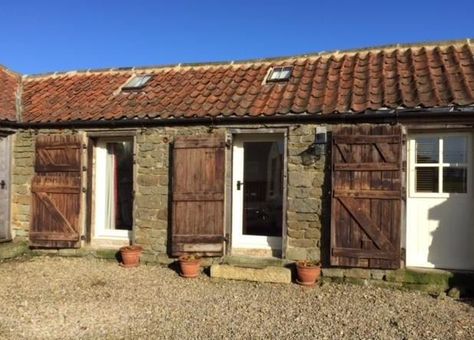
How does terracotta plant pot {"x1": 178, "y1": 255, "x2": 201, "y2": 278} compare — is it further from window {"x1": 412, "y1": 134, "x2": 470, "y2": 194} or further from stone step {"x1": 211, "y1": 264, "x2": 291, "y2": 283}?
window {"x1": 412, "y1": 134, "x2": 470, "y2": 194}

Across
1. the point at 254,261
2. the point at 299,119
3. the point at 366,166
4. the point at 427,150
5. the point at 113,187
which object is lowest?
the point at 254,261

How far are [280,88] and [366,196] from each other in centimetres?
246

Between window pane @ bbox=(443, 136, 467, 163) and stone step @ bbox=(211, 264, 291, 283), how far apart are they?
2.71 meters

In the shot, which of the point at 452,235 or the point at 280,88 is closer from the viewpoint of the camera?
the point at 452,235

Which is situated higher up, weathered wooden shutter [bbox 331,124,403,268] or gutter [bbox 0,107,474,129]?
gutter [bbox 0,107,474,129]

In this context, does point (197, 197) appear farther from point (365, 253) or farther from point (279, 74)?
point (279, 74)

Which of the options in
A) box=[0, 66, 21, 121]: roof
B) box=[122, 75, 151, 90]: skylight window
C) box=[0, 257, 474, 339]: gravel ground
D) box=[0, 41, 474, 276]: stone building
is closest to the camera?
box=[0, 257, 474, 339]: gravel ground

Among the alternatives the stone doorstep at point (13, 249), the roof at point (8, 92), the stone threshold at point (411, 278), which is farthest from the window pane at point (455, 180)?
the roof at point (8, 92)

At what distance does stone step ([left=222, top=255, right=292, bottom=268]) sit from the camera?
22.1ft

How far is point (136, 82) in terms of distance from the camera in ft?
30.0

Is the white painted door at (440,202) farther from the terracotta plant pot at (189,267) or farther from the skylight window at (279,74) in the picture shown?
the terracotta plant pot at (189,267)

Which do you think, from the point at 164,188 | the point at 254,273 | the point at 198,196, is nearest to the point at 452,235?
the point at 254,273

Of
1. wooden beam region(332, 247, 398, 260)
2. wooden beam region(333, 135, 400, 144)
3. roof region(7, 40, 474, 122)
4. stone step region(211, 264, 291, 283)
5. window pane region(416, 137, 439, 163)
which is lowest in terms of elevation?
stone step region(211, 264, 291, 283)

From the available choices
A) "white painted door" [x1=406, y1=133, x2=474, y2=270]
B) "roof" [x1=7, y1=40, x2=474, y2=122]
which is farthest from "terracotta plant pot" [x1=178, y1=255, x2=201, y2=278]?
"white painted door" [x1=406, y1=133, x2=474, y2=270]
